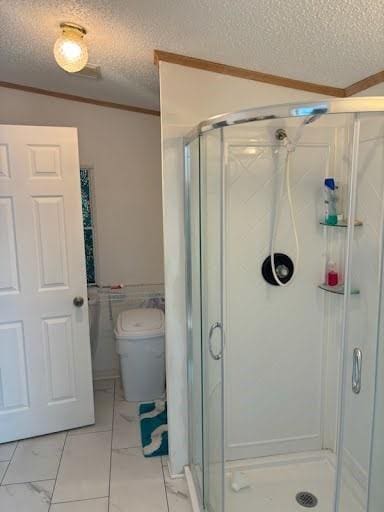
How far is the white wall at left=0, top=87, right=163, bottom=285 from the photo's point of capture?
10.3ft

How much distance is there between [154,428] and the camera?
2686 mm

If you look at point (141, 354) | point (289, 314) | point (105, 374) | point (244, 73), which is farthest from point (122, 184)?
point (289, 314)

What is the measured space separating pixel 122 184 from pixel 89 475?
2.14m

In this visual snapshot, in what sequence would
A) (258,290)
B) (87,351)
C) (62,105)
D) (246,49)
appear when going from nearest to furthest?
(246,49)
(258,290)
(87,351)
(62,105)

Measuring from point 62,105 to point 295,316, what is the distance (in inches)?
92.7

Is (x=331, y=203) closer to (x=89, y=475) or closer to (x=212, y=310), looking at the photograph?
(x=212, y=310)

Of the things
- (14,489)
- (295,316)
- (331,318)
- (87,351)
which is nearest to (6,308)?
(87,351)

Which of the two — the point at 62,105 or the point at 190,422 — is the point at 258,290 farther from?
the point at 62,105

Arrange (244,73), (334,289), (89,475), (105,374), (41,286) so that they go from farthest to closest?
(105,374)
(41,286)
(89,475)
(334,289)
(244,73)

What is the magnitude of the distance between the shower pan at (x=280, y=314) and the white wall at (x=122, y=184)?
4.40 ft

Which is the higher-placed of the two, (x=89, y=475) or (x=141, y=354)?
(x=141, y=354)

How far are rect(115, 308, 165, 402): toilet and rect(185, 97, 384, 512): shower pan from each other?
0.86m

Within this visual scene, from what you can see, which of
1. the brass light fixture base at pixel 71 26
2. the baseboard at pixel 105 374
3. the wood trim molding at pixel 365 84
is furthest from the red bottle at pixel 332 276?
the baseboard at pixel 105 374

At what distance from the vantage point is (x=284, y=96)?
6.88 feet
